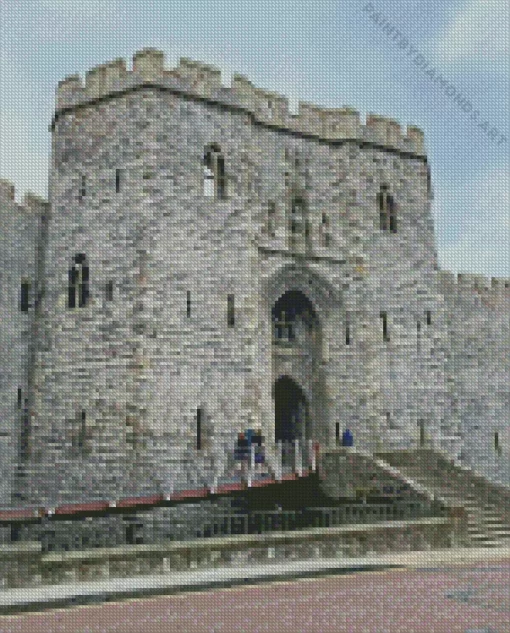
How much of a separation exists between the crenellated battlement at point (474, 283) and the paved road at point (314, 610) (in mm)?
14766

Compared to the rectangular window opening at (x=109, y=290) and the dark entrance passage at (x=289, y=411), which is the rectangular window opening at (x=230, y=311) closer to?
the dark entrance passage at (x=289, y=411)

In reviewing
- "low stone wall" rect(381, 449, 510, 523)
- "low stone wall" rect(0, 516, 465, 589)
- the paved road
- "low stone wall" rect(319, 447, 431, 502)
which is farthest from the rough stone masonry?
the paved road

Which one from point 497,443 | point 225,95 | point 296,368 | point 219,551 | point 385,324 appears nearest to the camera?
point 219,551

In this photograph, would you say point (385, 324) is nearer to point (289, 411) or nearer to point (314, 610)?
point (289, 411)

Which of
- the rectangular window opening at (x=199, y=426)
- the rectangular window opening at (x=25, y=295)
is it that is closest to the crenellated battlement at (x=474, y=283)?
the rectangular window opening at (x=199, y=426)

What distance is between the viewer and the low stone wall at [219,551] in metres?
9.13

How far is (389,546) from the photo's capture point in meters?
11.4

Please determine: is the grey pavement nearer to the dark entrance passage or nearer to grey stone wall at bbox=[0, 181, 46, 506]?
the dark entrance passage

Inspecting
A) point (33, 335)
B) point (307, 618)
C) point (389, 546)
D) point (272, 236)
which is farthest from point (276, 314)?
point (307, 618)

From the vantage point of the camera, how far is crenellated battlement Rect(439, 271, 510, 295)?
2227 cm

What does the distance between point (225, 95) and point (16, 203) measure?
6.80m

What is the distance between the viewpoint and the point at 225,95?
62.5ft

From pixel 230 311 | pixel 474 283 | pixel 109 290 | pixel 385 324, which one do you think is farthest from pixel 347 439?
pixel 474 283

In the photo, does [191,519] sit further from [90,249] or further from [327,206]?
[327,206]
